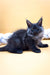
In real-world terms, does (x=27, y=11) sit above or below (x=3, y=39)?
above
